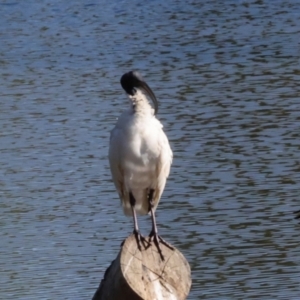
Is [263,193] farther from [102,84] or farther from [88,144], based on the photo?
[102,84]

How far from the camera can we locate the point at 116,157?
5.96 m

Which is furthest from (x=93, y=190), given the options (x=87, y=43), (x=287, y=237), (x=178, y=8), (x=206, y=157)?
(x=178, y=8)

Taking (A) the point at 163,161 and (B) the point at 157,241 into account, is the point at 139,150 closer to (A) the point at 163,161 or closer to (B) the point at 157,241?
(A) the point at 163,161

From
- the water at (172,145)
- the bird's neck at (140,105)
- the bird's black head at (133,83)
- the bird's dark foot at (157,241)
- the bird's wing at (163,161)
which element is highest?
the bird's black head at (133,83)

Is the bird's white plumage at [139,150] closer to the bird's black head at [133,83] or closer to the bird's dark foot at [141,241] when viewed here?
the bird's black head at [133,83]

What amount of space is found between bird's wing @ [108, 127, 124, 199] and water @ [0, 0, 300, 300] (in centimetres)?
202

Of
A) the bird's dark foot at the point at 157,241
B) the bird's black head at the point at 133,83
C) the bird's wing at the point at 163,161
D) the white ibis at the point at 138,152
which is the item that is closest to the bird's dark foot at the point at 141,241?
the bird's dark foot at the point at 157,241

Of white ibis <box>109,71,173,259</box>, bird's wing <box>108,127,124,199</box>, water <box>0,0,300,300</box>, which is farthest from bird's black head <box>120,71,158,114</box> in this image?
water <box>0,0,300,300</box>

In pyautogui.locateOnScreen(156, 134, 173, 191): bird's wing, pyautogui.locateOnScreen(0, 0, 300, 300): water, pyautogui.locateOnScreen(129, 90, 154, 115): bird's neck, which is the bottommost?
pyautogui.locateOnScreen(0, 0, 300, 300): water

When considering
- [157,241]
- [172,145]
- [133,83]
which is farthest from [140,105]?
[172,145]

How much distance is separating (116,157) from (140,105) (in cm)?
28

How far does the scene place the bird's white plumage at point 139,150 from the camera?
5.85m

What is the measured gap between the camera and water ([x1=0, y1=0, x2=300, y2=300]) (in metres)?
8.58

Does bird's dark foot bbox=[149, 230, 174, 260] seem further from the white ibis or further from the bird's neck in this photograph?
the bird's neck
